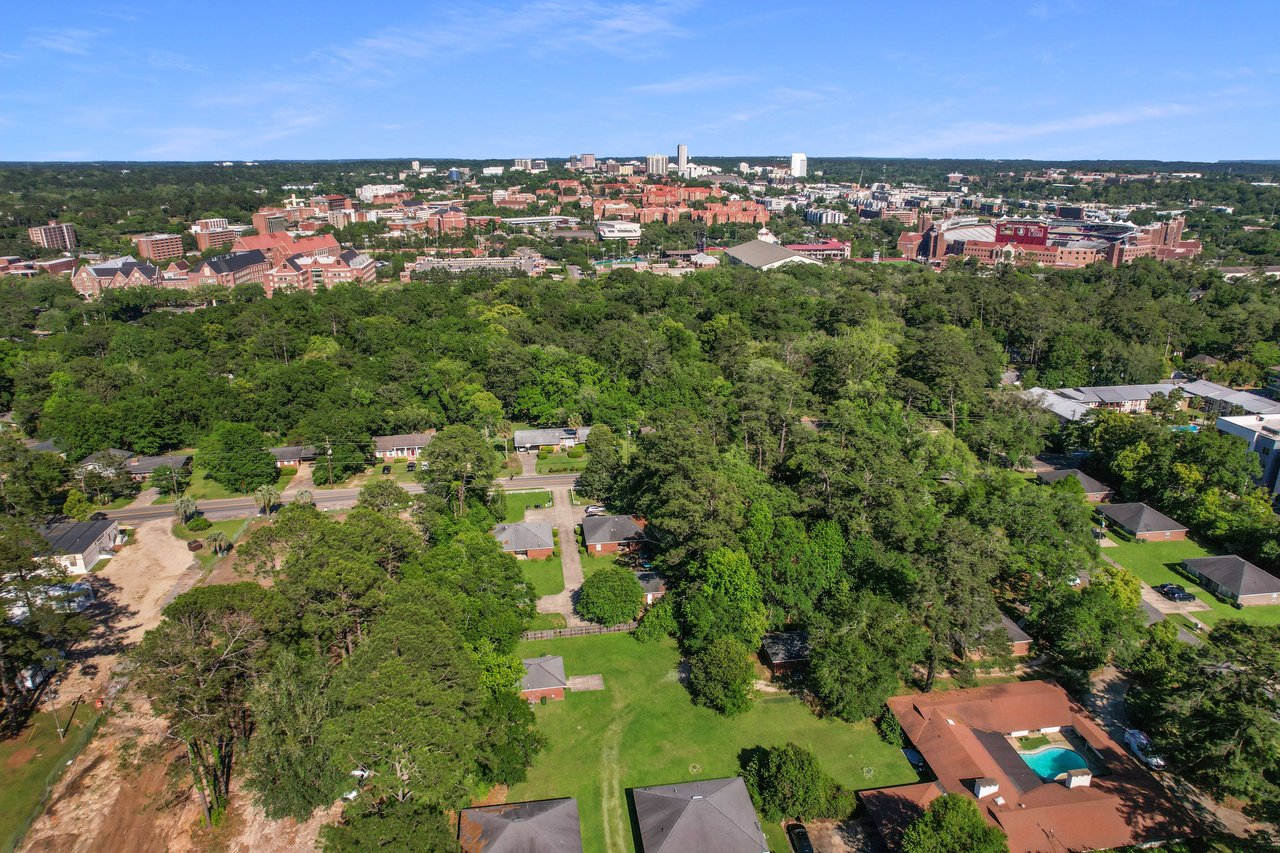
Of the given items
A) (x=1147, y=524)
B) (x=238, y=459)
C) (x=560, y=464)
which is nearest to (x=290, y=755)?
(x=238, y=459)

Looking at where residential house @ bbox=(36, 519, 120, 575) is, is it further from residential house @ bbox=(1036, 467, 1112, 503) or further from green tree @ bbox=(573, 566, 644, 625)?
residential house @ bbox=(1036, 467, 1112, 503)

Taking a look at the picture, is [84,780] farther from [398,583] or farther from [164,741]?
[398,583]

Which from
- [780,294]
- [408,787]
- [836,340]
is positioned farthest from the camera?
[780,294]

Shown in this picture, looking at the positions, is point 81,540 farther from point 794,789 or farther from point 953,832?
point 953,832

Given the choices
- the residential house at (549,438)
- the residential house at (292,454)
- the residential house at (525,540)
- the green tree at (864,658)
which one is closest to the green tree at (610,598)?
the residential house at (525,540)

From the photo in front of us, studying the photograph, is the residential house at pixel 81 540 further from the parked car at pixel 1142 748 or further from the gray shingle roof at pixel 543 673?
the parked car at pixel 1142 748

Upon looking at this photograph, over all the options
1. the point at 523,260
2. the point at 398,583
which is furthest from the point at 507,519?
the point at 523,260
